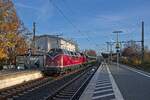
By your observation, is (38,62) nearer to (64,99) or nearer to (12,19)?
(12,19)

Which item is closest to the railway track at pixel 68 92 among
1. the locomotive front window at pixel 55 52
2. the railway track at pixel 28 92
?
the railway track at pixel 28 92

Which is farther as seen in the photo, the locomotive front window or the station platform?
the locomotive front window

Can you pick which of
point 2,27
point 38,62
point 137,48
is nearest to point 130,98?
point 2,27

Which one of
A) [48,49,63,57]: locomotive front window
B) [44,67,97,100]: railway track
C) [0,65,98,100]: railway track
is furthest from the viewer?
[48,49,63,57]: locomotive front window

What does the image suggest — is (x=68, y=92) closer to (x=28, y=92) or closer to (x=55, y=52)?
(x=28, y=92)

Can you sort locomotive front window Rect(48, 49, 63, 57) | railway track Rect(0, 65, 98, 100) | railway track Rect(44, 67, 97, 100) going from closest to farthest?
1. railway track Rect(44, 67, 97, 100)
2. railway track Rect(0, 65, 98, 100)
3. locomotive front window Rect(48, 49, 63, 57)

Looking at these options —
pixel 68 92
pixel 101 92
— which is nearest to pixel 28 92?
pixel 68 92

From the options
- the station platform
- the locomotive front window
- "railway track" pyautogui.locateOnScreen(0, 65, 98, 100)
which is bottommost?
"railway track" pyautogui.locateOnScreen(0, 65, 98, 100)

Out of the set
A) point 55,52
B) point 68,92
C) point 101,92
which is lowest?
point 68,92

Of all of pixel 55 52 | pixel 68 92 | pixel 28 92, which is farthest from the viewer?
pixel 55 52

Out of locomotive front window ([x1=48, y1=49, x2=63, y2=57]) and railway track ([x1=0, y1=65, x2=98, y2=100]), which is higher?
locomotive front window ([x1=48, y1=49, x2=63, y2=57])

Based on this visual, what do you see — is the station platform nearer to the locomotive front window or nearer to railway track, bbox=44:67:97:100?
railway track, bbox=44:67:97:100

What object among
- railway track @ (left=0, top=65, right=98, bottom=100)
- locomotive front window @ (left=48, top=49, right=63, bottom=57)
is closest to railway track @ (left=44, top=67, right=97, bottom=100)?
railway track @ (left=0, top=65, right=98, bottom=100)

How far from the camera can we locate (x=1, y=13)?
50844 millimetres
